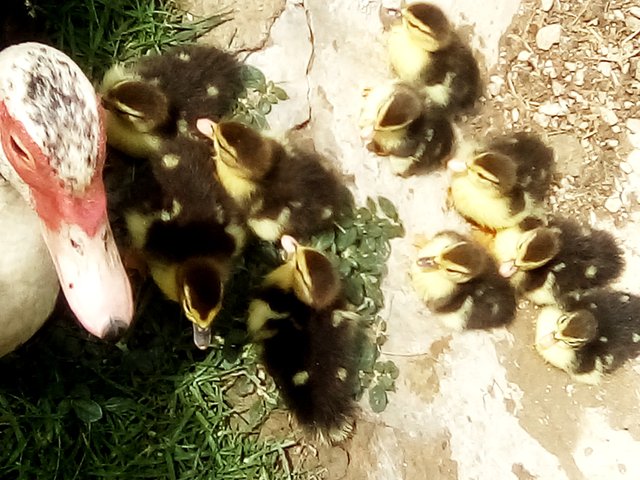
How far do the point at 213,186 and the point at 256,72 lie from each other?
0.42 meters

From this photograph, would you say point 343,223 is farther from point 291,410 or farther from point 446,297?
point 291,410

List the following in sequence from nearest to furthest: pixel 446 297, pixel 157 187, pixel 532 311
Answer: pixel 157 187
pixel 446 297
pixel 532 311

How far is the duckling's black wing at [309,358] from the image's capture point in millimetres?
2070

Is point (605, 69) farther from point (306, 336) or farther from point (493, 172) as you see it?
point (306, 336)

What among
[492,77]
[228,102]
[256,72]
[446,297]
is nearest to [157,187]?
[228,102]

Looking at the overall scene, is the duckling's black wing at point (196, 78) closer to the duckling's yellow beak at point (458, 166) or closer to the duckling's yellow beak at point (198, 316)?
the duckling's yellow beak at point (198, 316)

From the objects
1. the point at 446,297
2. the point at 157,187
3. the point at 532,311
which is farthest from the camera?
the point at 532,311

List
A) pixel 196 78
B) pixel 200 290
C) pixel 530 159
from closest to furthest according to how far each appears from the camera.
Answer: pixel 200 290 < pixel 196 78 < pixel 530 159

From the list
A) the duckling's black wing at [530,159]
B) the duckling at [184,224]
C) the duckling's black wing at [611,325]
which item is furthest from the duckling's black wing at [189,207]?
the duckling's black wing at [611,325]

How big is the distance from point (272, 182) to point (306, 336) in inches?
13.8

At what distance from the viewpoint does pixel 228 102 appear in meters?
2.19

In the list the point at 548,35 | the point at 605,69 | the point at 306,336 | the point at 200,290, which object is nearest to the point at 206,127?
the point at 200,290

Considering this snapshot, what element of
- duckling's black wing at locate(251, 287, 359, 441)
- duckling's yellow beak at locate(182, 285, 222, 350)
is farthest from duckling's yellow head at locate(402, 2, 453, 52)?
duckling's yellow beak at locate(182, 285, 222, 350)

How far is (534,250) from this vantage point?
6.80 ft
